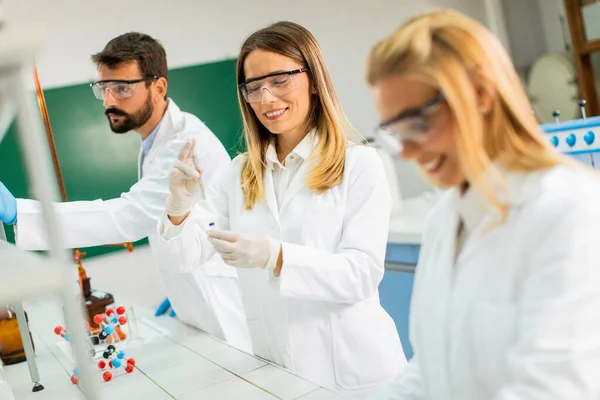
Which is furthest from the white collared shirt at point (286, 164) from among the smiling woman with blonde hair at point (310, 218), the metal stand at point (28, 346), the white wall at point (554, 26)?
the white wall at point (554, 26)

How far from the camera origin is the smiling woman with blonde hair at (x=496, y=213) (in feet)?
2.39

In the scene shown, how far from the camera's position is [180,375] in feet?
5.06

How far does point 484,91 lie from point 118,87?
4.80ft

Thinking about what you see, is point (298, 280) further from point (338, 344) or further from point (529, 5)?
point (529, 5)

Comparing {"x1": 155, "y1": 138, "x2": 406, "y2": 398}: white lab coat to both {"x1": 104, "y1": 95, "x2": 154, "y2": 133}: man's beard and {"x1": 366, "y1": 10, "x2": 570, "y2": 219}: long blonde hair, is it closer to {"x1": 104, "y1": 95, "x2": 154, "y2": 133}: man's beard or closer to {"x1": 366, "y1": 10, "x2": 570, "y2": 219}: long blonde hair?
{"x1": 104, "y1": 95, "x2": 154, "y2": 133}: man's beard

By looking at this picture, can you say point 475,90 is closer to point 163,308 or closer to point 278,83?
point 278,83

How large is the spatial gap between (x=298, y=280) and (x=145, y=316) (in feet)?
3.59

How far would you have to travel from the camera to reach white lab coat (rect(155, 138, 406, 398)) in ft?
4.77

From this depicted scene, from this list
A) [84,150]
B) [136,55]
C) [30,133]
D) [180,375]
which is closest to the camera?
[30,133]

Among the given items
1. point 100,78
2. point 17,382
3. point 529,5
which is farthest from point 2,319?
point 529,5

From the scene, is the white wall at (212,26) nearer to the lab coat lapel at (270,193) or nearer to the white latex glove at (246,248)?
the lab coat lapel at (270,193)

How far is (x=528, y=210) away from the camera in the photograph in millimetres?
801

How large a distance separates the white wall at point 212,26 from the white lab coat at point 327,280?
5.43ft

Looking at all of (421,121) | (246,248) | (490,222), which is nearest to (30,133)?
(421,121)
